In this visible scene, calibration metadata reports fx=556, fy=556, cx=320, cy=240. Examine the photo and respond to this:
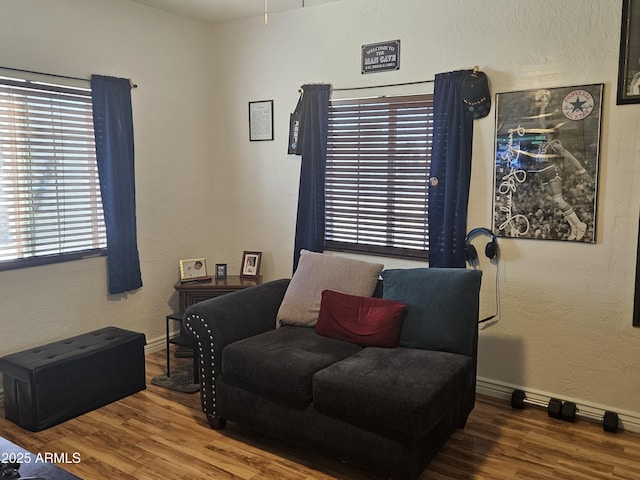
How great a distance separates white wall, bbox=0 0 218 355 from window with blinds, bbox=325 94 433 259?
48.5 inches

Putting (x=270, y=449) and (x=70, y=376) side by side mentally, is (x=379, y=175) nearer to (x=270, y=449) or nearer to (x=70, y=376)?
(x=270, y=449)

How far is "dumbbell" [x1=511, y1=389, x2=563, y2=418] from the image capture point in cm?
329

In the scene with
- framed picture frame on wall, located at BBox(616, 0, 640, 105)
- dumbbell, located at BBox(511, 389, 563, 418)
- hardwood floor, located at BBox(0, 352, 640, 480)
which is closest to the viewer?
hardwood floor, located at BBox(0, 352, 640, 480)

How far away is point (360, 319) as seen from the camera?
314cm

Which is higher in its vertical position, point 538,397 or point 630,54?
point 630,54

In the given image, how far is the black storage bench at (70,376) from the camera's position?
3.11m

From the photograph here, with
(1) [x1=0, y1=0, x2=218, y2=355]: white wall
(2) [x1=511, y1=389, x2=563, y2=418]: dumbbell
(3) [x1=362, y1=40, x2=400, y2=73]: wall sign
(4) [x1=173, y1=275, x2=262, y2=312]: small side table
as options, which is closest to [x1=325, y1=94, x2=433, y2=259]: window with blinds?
(3) [x1=362, y1=40, x2=400, y2=73]: wall sign

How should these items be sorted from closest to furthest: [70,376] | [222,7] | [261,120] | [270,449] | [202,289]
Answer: [270,449], [70,376], [222,7], [202,289], [261,120]

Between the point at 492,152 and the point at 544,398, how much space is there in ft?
5.07

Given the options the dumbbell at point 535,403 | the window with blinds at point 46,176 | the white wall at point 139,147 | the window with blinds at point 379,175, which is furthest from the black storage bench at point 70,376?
the dumbbell at point 535,403

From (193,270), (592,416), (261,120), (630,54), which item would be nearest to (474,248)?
(592,416)

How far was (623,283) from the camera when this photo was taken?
123 inches

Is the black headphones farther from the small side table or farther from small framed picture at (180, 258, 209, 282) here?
small framed picture at (180, 258, 209, 282)

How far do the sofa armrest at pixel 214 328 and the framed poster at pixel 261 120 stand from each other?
5.41 ft
